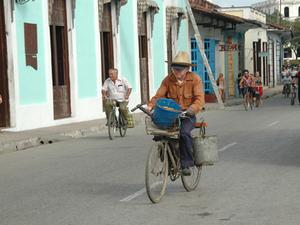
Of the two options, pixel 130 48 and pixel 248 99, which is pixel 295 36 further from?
pixel 130 48

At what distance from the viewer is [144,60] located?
3162 cm

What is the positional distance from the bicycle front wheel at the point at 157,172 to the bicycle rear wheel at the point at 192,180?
0.53 meters

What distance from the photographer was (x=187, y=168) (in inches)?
344

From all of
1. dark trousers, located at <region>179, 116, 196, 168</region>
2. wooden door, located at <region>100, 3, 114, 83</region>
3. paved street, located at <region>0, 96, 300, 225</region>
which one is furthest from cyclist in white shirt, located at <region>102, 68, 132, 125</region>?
dark trousers, located at <region>179, 116, 196, 168</region>

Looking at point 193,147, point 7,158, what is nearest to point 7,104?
point 7,158

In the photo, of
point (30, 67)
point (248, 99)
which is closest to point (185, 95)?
point (30, 67)

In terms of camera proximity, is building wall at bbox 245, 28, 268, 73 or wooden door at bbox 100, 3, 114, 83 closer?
wooden door at bbox 100, 3, 114, 83

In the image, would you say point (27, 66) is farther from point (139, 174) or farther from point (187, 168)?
point (187, 168)

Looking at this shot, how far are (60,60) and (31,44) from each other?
106 inches

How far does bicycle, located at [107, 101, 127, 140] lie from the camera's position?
17.6 meters

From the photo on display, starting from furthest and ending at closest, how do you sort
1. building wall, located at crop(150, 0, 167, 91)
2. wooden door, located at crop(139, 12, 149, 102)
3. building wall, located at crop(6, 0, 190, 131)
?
building wall, located at crop(150, 0, 167, 91), wooden door, located at crop(139, 12, 149, 102), building wall, located at crop(6, 0, 190, 131)

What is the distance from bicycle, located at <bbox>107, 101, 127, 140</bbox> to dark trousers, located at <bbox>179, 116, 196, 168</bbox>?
348 inches

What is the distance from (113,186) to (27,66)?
37.7 ft

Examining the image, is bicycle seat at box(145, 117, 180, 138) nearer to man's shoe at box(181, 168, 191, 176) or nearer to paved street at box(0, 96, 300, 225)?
man's shoe at box(181, 168, 191, 176)
